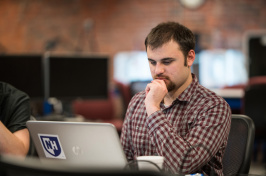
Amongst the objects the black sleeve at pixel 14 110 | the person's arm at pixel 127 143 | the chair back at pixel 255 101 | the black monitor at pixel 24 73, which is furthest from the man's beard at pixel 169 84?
the black monitor at pixel 24 73

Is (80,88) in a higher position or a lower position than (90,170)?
lower

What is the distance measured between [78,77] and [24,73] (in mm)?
514

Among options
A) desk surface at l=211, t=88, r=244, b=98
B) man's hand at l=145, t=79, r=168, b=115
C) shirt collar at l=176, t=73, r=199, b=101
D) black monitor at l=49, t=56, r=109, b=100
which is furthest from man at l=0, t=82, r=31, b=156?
desk surface at l=211, t=88, r=244, b=98

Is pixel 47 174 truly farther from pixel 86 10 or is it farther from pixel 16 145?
pixel 86 10

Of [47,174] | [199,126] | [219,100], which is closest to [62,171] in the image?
[47,174]

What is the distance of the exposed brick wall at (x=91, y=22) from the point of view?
681 centimetres

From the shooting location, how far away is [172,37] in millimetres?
1782

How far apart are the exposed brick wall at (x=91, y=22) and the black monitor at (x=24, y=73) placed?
3076mm

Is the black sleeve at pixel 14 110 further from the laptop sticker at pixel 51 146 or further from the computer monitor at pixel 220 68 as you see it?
the computer monitor at pixel 220 68

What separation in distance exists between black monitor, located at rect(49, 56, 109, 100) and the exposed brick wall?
2951 mm

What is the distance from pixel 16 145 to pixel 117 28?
5.56 meters

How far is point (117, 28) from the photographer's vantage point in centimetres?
725

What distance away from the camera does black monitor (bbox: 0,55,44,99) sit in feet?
12.2

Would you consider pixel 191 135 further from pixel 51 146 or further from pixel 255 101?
pixel 255 101
